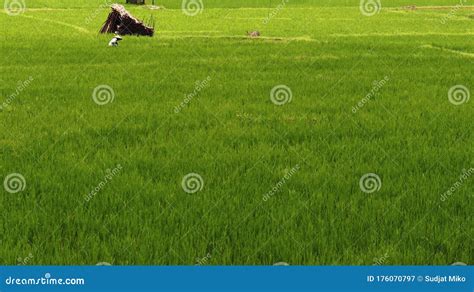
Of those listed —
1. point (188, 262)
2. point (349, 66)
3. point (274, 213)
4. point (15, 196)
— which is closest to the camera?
point (188, 262)

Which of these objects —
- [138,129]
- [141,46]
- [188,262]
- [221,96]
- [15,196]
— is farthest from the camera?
[141,46]

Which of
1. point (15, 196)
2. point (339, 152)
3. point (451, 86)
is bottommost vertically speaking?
point (15, 196)

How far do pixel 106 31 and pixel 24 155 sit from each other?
1839 centimetres

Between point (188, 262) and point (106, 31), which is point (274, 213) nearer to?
point (188, 262)

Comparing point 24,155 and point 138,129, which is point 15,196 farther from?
point 138,129

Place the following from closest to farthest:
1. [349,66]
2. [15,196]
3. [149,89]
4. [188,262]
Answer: [188,262]
[15,196]
[149,89]
[349,66]

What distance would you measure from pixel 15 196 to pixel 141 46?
14013mm

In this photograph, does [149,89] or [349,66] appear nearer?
[149,89]

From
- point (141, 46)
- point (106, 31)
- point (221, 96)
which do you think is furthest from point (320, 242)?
point (106, 31)

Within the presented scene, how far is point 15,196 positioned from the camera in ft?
16.9

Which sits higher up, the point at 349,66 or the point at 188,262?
the point at 349,66

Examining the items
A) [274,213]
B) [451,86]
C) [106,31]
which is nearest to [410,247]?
[274,213]

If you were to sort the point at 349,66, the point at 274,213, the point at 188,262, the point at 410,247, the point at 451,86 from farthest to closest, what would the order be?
the point at 349,66, the point at 451,86, the point at 274,213, the point at 410,247, the point at 188,262

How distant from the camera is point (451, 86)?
→ 1163 centimetres
